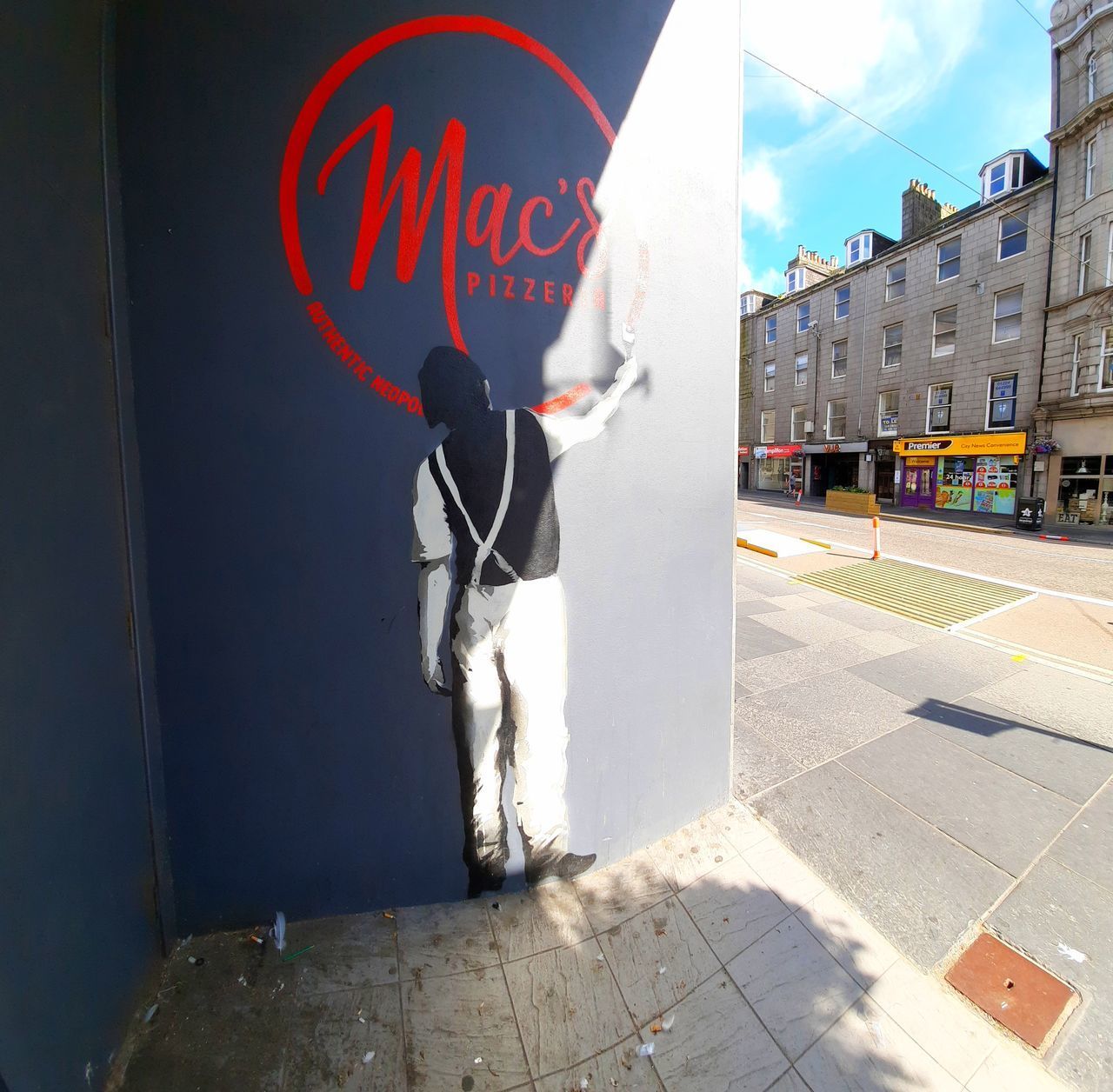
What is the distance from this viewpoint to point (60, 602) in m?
1.91

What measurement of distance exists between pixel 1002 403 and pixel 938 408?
2505 mm

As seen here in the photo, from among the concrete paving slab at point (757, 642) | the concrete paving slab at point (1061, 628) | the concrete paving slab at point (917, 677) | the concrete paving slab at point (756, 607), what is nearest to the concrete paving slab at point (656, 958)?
the concrete paving slab at point (917, 677)

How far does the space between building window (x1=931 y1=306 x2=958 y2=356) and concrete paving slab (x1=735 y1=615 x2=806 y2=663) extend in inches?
892

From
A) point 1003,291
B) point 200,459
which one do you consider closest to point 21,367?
point 200,459

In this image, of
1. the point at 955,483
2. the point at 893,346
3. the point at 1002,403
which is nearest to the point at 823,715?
the point at 1002,403

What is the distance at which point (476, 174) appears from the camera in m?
2.50

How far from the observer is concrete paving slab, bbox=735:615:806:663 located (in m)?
6.51

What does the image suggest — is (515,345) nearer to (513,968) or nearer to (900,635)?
(513,968)

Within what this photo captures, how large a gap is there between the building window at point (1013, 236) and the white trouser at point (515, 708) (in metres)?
26.9

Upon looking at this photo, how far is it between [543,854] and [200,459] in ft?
8.93

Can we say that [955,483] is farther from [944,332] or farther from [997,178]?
[997,178]

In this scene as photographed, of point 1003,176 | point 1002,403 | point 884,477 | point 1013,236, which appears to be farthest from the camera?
point 884,477

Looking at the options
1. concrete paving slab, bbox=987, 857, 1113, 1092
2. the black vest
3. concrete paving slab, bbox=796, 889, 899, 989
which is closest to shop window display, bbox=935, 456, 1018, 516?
concrete paving slab, bbox=987, 857, 1113, 1092

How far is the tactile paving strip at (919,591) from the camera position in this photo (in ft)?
26.6
